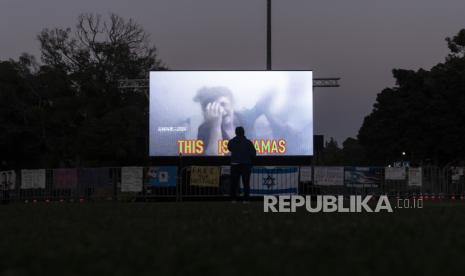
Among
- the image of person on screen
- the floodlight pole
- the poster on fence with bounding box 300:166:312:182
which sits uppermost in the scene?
the floodlight pole

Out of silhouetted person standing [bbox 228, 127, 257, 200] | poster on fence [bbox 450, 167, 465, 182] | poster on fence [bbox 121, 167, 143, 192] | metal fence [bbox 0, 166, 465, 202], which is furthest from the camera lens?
poster on fence [bbox 450, 167, 465, 182]

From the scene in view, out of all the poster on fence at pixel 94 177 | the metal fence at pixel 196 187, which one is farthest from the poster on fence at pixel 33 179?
the poster on fence at pixel 94 177

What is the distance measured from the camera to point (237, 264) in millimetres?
5258

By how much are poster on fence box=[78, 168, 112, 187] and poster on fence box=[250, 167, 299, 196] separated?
4980 millimetres

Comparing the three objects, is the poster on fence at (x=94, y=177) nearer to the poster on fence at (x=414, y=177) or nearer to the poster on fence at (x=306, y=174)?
the poster on fence at (x=306, y=174)

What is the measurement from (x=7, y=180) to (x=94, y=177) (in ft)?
11.0

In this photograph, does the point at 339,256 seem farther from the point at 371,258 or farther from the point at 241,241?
the point at 241,241

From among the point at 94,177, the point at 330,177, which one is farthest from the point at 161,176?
the point at 330,177

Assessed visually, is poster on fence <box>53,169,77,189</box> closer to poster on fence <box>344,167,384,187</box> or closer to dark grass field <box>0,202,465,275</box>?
poster on fence <box>344,167,384,187</box>

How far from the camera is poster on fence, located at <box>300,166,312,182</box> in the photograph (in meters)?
26.4

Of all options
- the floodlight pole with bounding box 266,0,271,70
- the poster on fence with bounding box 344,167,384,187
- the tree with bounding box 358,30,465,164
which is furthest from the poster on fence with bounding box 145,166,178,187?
the tree with bounding box 358,30,465,164

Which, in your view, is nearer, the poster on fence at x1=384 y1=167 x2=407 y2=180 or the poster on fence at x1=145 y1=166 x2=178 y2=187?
the poster on fence at x1=145 y1=166 x2=178 y2=187

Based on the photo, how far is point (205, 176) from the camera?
26.5 m

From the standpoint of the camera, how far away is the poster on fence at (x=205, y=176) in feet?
86.8
